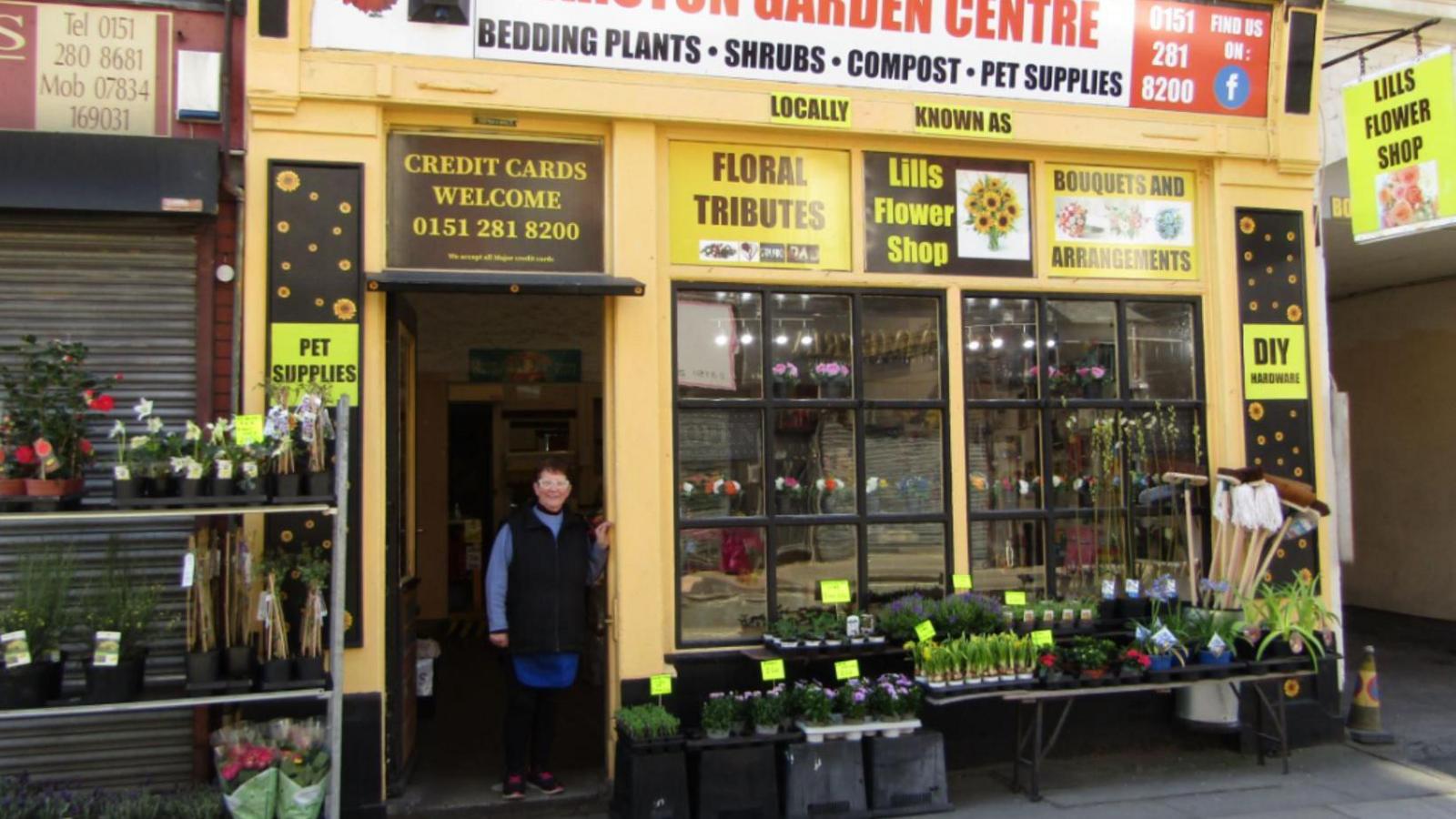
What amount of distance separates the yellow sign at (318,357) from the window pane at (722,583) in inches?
86.8

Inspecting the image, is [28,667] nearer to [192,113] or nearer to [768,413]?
[192,113]

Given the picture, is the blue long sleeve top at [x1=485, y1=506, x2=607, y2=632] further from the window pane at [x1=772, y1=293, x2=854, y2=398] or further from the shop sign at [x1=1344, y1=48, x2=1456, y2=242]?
the shop sign at [x1=1344, y1=48, x2=1456, y2=242]

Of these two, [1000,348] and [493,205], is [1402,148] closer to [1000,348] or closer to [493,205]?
[1000,348]

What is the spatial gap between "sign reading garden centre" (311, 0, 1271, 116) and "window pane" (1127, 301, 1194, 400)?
57.5 inches

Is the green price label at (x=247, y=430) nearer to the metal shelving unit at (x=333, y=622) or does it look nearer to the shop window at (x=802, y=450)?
the metal shelving unit at (x=333, y=622)

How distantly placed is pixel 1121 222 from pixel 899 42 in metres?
2.07

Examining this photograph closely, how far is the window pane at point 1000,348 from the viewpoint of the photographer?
279 inches

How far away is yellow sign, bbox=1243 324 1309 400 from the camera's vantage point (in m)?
7.41

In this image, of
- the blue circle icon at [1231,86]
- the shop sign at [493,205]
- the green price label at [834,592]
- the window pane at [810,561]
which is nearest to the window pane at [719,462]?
the window pane at [810,561]

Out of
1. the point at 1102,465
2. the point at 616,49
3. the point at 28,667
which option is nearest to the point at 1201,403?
the point at 1102,465

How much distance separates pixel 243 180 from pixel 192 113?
45 cm

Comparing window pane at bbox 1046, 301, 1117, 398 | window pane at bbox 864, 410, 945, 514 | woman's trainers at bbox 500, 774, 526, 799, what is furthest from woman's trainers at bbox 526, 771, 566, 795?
window pane at bbox 1046, 301, 1117, 398

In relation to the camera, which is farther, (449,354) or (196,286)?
(449,354)

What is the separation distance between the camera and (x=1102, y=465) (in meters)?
7.31
